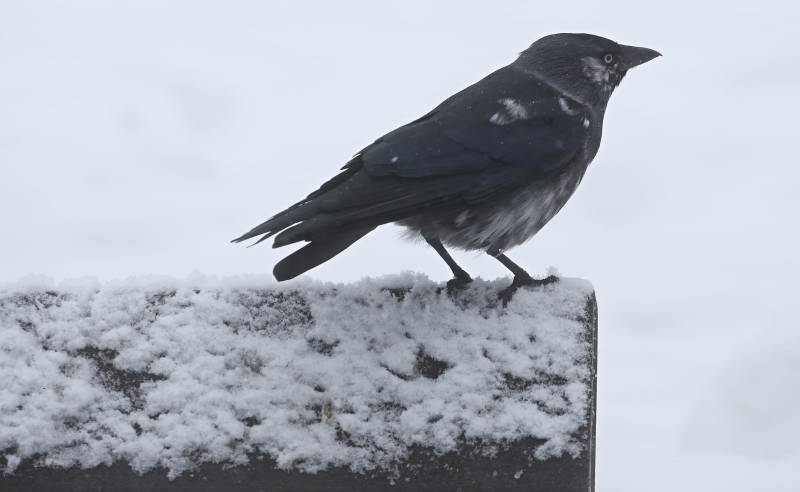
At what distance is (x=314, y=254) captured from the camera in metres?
2.61

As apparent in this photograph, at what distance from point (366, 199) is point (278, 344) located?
29.6 inches

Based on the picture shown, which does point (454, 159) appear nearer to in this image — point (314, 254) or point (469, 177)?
point (469, 177)

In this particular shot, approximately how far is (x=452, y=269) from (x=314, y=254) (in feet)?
2.30

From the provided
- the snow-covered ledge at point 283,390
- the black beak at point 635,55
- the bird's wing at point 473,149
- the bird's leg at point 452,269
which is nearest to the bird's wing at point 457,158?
the bird's wing at point 473,149

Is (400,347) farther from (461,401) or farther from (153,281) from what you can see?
(153,281)

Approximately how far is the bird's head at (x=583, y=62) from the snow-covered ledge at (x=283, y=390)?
206 cm

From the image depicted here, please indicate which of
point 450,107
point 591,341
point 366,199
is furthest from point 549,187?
point 591,341

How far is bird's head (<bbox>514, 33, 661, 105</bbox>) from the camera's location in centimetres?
422

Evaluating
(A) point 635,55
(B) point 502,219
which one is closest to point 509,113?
(B) point 502,219

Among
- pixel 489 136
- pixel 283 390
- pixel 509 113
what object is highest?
pixel 509 113

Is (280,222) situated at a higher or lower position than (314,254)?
higher

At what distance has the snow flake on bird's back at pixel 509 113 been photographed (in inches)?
139

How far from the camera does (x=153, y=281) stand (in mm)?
2322

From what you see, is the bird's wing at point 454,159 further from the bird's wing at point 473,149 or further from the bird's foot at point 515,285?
the bird's foot at point 515,285
